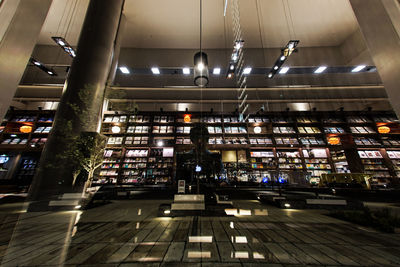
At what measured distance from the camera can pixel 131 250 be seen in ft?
3.56

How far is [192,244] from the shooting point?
1.21 m

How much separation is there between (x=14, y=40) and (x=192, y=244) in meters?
1.84

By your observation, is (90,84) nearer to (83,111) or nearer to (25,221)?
(83,111)

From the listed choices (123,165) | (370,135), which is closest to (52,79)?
(123,165)

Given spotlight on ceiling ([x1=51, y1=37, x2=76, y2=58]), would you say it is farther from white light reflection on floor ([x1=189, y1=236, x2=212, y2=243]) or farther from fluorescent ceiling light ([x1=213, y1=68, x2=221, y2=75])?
white light reflection on floor ([x1=189, y1=236, x2=212, y2=243])

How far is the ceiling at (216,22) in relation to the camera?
6.25 metres

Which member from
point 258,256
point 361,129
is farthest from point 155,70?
point 361,129

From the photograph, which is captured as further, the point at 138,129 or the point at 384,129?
the point at 138,129

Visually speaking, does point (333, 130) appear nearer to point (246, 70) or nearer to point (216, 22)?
point (246, 70)

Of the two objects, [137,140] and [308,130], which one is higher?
[308,130]

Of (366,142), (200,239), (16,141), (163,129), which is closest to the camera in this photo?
(200,239)

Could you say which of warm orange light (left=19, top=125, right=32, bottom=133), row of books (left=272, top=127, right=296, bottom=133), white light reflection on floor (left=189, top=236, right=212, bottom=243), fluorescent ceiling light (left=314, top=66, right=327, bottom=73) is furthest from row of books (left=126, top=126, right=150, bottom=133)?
fluorescent ceiling light (left=314, top=66, right=327, bottom=73)

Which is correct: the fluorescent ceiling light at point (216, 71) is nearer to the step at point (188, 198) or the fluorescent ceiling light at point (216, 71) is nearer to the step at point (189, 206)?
the step at point (188, 198)

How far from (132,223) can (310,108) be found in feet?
28.7
